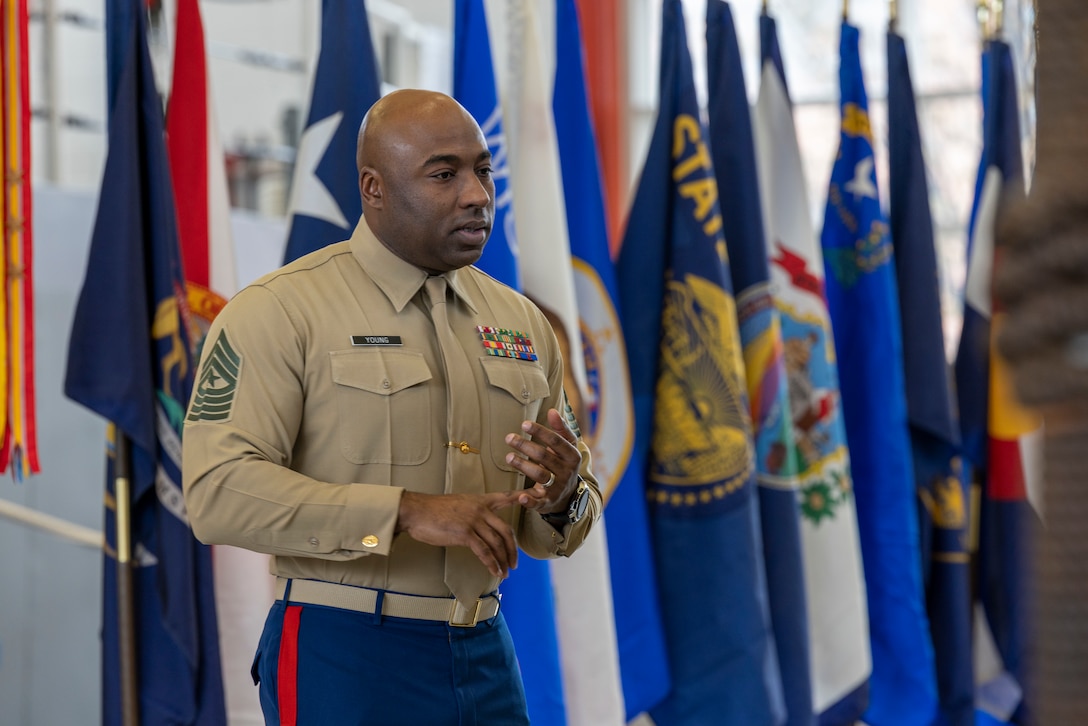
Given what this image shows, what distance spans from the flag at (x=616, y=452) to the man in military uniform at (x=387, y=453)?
3.94ft

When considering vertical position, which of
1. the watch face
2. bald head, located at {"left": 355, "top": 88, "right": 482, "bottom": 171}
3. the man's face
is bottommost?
the watch face

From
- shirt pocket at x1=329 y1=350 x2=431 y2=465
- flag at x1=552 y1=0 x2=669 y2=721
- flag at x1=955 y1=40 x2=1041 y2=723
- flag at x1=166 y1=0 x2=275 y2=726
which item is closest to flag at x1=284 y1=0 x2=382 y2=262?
flag at x1=166 y1=0 x2=275 y2=726

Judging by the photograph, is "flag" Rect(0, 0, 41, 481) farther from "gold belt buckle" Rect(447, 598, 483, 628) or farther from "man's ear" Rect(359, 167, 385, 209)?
"gold belt buckle" Rect(447, 598, 483, 628)

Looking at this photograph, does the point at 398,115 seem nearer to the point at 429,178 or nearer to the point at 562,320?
the point at 429,178

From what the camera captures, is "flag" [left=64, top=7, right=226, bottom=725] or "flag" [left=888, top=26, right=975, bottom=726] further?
"flag" [left=888, top=26, right=975, bottom=726]

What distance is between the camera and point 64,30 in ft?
14.4

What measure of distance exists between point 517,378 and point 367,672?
1.56ft

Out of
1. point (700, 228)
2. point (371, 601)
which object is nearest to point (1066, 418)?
point (371, 601)

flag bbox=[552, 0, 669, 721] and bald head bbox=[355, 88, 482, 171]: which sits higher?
bald head bbox=[355, 88, 482, 171]

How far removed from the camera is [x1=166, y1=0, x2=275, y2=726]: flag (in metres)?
2.53

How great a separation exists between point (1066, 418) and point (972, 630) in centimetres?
342

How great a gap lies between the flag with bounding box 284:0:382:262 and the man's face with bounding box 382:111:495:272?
80 centimetres

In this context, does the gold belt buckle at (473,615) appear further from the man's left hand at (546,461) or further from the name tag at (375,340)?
the name tag at (375,340)

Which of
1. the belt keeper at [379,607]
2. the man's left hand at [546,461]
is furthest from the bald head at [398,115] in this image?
the belt keeper at [379,607]
